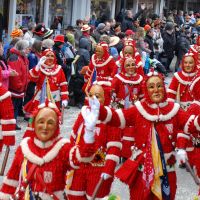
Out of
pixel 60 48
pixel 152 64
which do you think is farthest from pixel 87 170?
pixel 152 64

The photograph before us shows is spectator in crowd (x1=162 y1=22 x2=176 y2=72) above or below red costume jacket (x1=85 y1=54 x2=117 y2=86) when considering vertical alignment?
above

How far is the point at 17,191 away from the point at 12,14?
12842mm

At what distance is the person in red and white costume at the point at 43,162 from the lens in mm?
5469

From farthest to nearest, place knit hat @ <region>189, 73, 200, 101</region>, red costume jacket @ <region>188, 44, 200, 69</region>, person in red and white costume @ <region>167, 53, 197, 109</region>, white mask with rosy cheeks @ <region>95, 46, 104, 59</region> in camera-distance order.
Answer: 1. white mask with rosy cheeks @ <region>95, 46, 104, 59</region>
2. red costume jacket @ <region>188, 44, 200, 69</region>
3. person in red and white costume @ <region>167, 53, 197, 109</region>
4. knit hat @ <region>189, 73, 200, 101</region>

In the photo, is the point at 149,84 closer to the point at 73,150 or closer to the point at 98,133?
the point at 98,133

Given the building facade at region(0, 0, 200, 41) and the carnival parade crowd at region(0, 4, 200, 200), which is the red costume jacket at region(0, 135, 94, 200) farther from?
the building facade at region(0, 0, 200, 41)

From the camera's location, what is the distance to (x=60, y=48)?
1393cm

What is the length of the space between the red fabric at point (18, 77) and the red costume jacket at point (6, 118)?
414 centimetres

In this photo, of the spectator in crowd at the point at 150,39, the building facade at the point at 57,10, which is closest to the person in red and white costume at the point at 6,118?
the building facade at the point at 57,10

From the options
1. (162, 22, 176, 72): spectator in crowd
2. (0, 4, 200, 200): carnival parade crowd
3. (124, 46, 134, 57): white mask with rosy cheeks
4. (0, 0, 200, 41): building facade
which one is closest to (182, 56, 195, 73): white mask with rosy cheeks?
(0, 4, 200, 200): carnival parade crowd

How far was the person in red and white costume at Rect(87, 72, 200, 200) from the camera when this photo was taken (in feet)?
21.4

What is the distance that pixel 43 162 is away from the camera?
18.1 feet

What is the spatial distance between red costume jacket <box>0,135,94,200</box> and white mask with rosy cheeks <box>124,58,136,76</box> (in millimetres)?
4514

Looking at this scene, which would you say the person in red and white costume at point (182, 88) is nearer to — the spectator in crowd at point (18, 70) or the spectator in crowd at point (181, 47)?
the spectator in crowd at point (18, 70)
